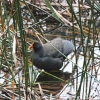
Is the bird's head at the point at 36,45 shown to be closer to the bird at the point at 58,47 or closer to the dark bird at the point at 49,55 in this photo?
the dark bird at the point at 49,55

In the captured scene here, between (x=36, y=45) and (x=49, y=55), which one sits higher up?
(x=36, y=45)

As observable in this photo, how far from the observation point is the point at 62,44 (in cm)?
612

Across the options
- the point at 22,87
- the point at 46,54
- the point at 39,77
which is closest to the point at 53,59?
the point at 46,54

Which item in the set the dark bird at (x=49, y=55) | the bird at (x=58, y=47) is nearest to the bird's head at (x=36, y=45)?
the dark bird at (x=49, y=55)

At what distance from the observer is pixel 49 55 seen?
6094mm

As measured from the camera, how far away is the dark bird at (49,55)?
5.89 meters

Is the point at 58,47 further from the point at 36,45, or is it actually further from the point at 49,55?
the point at 36,45

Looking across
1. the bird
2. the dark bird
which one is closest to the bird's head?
the dark bird

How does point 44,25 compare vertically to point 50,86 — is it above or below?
above

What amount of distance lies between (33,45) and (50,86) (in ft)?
3.53

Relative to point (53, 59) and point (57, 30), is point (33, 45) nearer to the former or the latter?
point (53, 59)

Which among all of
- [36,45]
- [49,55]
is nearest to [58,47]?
[49,55]

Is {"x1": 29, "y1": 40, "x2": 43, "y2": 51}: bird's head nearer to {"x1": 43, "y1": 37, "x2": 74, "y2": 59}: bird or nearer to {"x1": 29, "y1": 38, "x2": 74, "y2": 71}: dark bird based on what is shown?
{"x1": 29, "y1": 38, "x2": 74, "y2": 71}: dark bird

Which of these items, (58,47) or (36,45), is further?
(58,47)
